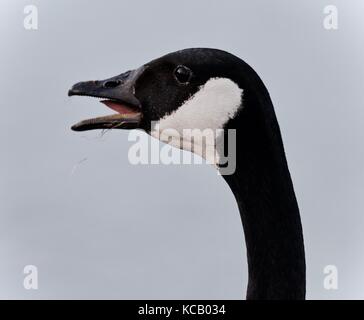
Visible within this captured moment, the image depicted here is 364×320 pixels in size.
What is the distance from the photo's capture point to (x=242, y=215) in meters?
4.71

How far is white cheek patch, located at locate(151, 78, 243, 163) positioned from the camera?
459 centimetres

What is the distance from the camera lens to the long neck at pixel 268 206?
4527 millimetres

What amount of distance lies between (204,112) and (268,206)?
72cm

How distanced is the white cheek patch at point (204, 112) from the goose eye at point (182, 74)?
0.37ft

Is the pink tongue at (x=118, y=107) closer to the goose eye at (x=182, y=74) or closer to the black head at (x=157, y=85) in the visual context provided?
the black head at (x=157, y=85)

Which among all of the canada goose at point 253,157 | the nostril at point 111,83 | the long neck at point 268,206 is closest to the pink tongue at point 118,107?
the nostril at point 111,83

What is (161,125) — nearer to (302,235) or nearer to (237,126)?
(237,126)

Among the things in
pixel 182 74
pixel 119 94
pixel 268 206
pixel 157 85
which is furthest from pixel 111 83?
pixel 268 206

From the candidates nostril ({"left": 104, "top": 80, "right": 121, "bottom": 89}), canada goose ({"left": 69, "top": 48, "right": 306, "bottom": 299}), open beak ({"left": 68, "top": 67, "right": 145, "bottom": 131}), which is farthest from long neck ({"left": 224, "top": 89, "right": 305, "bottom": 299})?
nostril ({"left": 104, "top": 80, "right": 121, "bottom": 89})

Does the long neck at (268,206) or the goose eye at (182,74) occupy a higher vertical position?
the goose eye at (182,74)

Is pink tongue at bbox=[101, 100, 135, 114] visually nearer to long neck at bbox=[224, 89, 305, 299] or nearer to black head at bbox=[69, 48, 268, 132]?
black head at bbox=[69, 48, 268, 132]

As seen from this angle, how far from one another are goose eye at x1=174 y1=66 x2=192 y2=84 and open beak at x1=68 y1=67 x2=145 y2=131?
32cm
